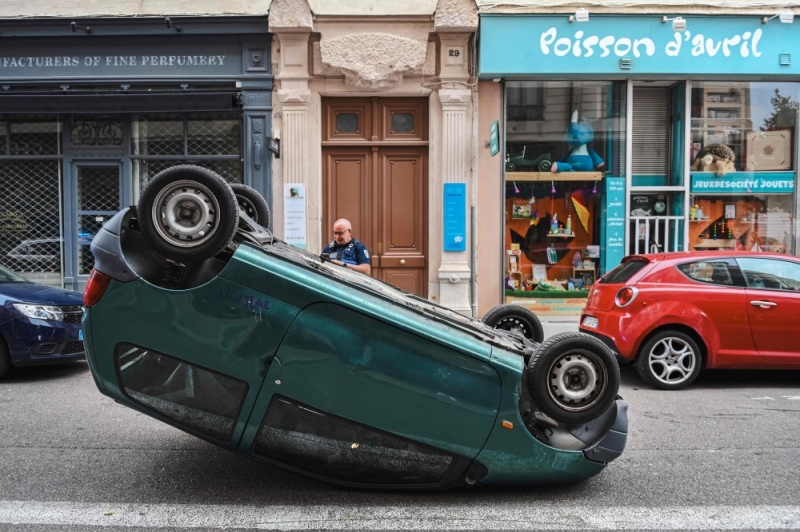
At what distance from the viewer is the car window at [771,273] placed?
7.93 m

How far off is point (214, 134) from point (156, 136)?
3.42 ft

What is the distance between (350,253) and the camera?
7879 mm

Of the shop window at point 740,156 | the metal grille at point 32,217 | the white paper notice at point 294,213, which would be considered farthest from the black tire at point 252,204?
the shop window at point 740,156

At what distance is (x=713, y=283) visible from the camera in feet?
26.0

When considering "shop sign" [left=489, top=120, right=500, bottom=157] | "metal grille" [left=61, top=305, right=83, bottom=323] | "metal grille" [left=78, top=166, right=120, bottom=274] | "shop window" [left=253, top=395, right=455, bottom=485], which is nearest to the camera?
"shop window" [left=253, top=395, right=455, bottom=485]

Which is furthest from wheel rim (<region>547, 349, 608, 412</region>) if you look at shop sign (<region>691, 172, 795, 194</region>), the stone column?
shop sign (<region>691, 172, 795, 194</region>)

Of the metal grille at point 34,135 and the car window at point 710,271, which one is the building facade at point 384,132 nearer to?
the metal grille at point 34,135

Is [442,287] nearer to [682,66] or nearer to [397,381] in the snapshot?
[682,66]

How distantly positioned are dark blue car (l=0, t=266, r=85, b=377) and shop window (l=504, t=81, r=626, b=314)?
7178 millimetres

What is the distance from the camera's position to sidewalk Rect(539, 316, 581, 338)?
11828 mm

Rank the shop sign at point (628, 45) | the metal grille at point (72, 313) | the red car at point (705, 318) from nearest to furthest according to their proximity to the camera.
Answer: the red car at point (705, 318), the metal grille at point (72, 313), the shop sign at point (628, 45)

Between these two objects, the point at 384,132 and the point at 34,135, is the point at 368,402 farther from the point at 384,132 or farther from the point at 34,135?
the point at 34,135

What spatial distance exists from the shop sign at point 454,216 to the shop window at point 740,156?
4076 millimetres

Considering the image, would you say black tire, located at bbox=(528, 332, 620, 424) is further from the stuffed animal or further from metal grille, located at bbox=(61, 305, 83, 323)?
the stuffed animal
